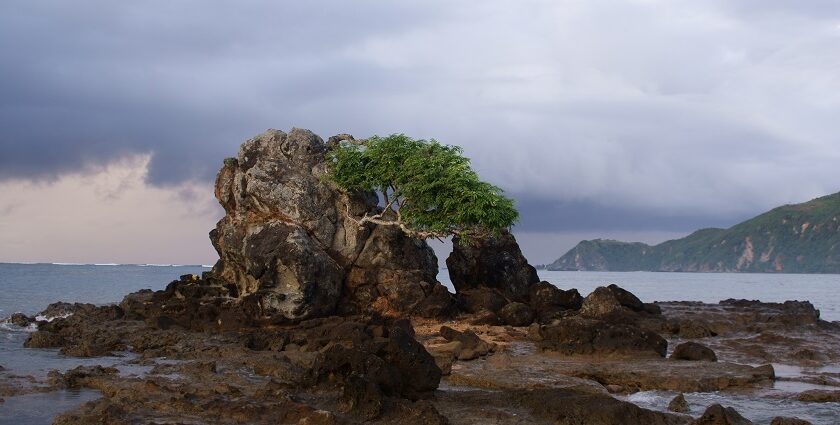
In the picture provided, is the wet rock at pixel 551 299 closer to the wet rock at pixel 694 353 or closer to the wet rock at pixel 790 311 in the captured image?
the wet rock at pixel 790 311

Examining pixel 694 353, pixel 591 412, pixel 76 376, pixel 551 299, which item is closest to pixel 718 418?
pixel 591 412

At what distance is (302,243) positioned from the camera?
35969 millimetres

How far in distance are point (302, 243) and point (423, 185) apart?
20.4 feet

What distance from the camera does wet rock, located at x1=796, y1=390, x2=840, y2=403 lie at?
61.5 feet

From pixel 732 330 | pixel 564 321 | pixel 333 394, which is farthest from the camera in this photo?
pixel 732 330

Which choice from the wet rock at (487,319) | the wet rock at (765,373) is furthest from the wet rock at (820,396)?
the wet rock at (487,319)

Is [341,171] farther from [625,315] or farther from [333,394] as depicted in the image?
[333,394]

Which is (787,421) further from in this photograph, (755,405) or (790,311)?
(790,311)

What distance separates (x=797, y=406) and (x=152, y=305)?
28.9m

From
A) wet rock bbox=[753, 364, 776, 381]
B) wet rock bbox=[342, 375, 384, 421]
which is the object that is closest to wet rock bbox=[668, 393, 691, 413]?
wet rock bbox=[753, 364, 776, 381]

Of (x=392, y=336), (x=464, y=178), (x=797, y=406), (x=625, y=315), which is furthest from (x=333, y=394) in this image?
(x=625, y=315)

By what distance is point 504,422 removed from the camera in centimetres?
1551

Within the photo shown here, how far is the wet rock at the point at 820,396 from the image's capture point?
18750 mm

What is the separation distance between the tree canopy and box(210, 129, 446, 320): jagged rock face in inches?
53.5
